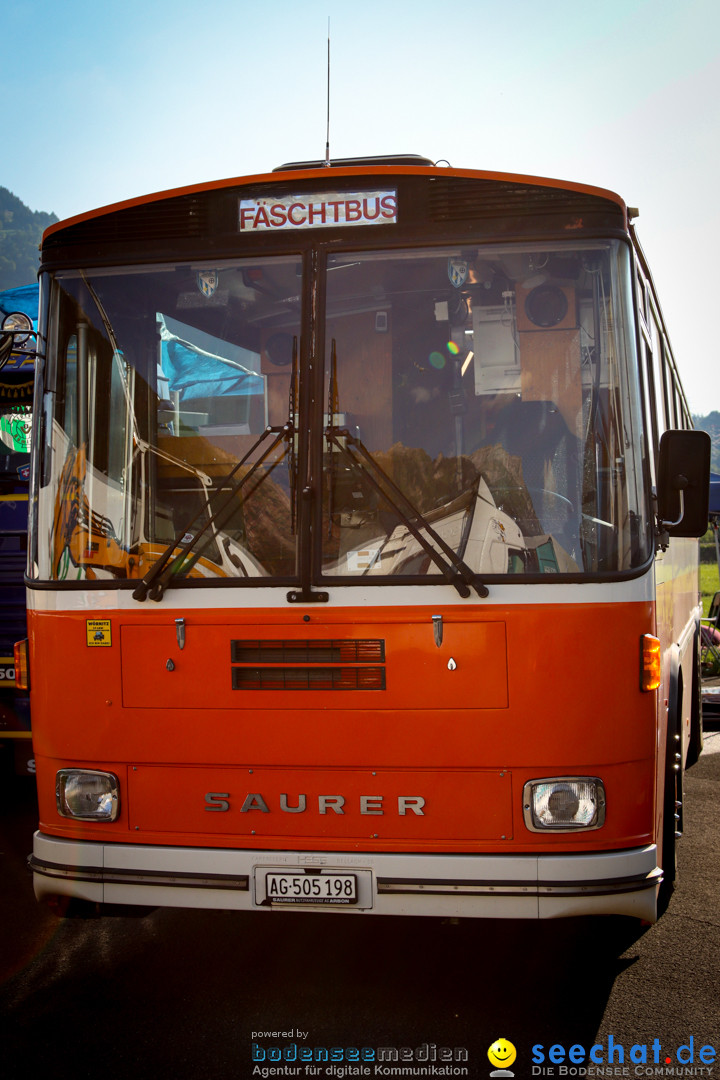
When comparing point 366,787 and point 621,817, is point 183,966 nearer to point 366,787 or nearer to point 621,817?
point 366,787

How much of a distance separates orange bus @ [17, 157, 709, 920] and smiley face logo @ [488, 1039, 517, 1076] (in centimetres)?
49

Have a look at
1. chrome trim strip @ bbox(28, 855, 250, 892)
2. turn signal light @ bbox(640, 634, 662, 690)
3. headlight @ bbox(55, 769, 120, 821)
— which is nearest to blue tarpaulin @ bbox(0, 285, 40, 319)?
headlight @ bbox(55, 769, 120, 821)

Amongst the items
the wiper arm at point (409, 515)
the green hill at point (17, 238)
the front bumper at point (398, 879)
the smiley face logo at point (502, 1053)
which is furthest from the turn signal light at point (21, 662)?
the green hill at point (17, 238)

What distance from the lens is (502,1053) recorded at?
350 cm

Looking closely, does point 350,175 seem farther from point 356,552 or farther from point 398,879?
point 398,879

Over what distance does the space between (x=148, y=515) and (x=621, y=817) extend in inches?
84.7

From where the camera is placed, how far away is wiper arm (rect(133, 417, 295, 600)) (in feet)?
12.4

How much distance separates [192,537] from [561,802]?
1691 millimetres

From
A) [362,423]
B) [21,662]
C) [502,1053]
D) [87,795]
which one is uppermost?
[362,423]

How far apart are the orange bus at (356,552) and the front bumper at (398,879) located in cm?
1

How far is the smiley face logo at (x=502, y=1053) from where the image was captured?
135 inches

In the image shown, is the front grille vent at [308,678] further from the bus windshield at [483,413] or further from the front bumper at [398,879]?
the front bumper at [398,879]

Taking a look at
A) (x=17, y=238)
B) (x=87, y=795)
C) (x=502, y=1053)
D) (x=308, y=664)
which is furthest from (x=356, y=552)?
(x=17, y=238)

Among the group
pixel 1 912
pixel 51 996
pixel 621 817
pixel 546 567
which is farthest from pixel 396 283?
pixel 1 912
